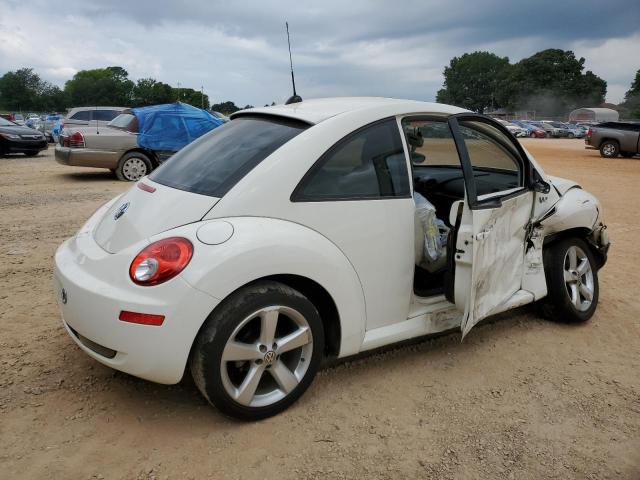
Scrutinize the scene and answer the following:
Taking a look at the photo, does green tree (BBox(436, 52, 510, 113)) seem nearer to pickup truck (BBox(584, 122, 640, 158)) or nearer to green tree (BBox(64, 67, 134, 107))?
green tree (BBox(64, 67, 134, 107))

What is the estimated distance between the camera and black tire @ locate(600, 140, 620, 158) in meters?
19.9

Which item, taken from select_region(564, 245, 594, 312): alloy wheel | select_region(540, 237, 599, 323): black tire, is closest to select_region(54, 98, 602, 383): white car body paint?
select_region(540, 237, 599, 323): black tire

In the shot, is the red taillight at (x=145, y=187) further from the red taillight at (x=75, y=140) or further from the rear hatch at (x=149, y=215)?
the red taillight at (x=75, y=140)

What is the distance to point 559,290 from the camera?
390 cm

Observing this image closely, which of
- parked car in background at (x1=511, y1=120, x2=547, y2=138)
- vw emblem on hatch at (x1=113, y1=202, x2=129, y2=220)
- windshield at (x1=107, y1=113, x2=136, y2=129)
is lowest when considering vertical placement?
parked car in background at (x1=511, y1=120, x2=547, y2=138)

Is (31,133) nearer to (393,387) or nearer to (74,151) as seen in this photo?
(74,151)

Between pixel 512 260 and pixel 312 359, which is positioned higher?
pixel 512 260

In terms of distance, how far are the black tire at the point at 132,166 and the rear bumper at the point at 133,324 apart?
9.48 metres

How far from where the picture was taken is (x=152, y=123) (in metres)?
11.5

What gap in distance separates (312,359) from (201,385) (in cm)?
59

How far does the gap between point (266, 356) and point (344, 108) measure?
1.49 meters

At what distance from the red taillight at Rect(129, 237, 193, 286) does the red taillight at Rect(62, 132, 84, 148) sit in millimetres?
9584

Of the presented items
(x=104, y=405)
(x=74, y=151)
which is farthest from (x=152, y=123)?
(x=104, y=405)

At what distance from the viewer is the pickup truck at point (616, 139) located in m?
19.4
